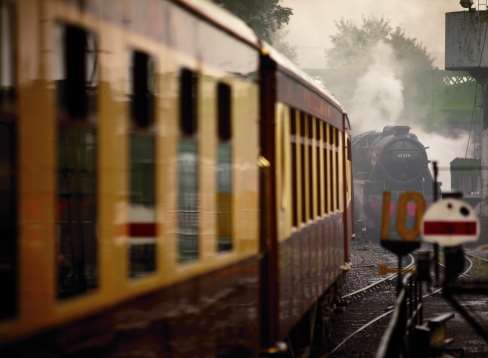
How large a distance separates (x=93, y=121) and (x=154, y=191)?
709mm

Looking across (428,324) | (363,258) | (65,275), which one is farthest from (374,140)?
(65,275)

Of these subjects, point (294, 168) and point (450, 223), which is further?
point (450, 223)

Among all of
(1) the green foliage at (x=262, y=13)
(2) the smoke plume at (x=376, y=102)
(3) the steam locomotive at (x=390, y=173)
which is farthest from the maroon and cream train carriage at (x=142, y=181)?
(2) the smoke plume at (x=376, y=102)

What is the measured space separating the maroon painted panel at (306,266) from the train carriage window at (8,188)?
13.7 ft

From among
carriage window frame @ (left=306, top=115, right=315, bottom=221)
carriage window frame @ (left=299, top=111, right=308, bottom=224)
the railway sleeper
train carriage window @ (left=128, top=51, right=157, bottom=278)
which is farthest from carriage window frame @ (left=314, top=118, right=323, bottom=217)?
train carriage window @ (left=128, top=51, right=157, bottom=278)

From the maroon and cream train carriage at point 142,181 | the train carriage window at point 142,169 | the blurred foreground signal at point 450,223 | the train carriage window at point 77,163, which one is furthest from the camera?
the blurred foreground signal at point 450,223

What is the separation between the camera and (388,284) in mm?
20969

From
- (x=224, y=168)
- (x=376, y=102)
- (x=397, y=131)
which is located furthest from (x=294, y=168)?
(x=376, y=102)

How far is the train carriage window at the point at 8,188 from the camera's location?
3.31 metres

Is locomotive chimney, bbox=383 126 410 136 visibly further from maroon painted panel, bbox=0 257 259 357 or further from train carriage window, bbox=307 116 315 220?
maroon painted panel, bbox=0 257 259 357

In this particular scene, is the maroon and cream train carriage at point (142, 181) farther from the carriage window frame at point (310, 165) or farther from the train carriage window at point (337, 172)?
the train carriage window at point (337, 172)

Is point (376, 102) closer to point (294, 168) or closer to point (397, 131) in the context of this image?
point (397, 131)

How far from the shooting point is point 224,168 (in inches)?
234

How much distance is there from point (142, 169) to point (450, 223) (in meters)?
5.73
